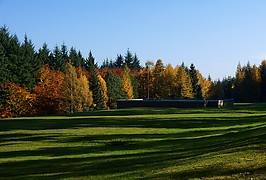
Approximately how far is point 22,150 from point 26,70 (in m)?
56.4

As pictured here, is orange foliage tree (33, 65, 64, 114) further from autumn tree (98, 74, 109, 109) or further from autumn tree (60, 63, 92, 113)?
autumn tree (98, 74, 109, 109)

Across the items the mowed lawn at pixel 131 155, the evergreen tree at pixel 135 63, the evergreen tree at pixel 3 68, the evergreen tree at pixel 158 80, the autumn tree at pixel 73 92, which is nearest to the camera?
the mowed lawn at pixel 131 155

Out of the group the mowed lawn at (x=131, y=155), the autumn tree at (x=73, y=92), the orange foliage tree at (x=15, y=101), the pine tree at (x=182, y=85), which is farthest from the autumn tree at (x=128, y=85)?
the mowed lawn at (x=131, y=155)

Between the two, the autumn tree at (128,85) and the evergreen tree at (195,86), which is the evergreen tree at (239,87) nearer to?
the evergreen tree at (195,86)

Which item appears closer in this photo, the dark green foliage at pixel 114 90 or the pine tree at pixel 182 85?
the dark green foliage at pixel 114 90

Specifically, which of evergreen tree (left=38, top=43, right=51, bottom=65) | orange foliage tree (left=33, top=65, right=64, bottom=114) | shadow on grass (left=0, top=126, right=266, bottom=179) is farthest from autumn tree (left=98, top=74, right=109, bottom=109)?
shadow on grass (left=0, top=126, right=266, bottom=179)

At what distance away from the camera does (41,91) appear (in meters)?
82.1

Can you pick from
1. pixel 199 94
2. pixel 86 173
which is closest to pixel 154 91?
pixel 199 94

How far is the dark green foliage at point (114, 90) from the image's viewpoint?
3900 inches

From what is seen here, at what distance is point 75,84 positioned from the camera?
80750 mm

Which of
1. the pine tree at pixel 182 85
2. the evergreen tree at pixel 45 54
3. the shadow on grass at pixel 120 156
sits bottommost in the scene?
the shadow on grass at pixel 120 156

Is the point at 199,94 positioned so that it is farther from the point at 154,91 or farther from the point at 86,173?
the point at 86,173

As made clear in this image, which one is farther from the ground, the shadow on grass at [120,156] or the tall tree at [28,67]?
the tall tree at [28,67]

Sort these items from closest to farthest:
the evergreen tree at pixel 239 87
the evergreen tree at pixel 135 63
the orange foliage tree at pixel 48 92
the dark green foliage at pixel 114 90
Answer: the orange foliage tree at pixel 48 92
the dark green foliage at pixel 114 90
the evergreen tree at pixel 239 87
the evergreen tree at pixel 135 63
